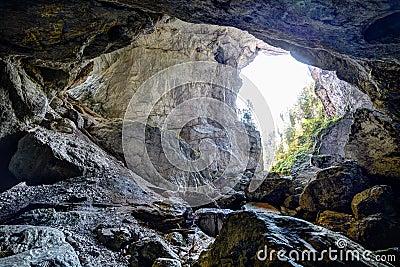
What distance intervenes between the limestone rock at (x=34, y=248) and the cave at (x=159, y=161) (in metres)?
0.03

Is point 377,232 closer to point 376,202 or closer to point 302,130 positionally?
point 376,202

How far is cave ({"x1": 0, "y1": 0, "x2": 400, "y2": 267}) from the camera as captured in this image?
18.6ft

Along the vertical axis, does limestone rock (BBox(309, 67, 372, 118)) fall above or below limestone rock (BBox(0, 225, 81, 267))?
above

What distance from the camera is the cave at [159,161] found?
5656 millimetres

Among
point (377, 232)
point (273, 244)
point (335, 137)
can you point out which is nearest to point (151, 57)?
point (335, 137)

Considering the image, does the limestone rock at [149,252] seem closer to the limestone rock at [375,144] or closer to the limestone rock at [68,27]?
the limestone rock at [68,27]

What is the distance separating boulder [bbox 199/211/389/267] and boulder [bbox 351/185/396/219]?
20.6 ft

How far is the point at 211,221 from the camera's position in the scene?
10922mm

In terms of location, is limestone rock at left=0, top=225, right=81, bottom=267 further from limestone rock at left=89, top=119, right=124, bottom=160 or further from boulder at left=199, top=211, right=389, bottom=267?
limestone rock at left=89, top=119, right=124, bottom=160

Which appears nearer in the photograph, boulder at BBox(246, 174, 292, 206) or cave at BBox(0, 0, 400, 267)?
cave at BBox(0, 0, 400, 267)

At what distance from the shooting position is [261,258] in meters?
4.71

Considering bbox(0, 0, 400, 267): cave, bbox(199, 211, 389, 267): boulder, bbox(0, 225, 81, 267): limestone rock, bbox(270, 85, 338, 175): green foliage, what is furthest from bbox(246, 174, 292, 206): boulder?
bbox(0, 225, 81, 267): limestone rock

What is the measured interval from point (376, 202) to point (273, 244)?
798 cm

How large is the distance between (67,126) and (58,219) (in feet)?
22.8
